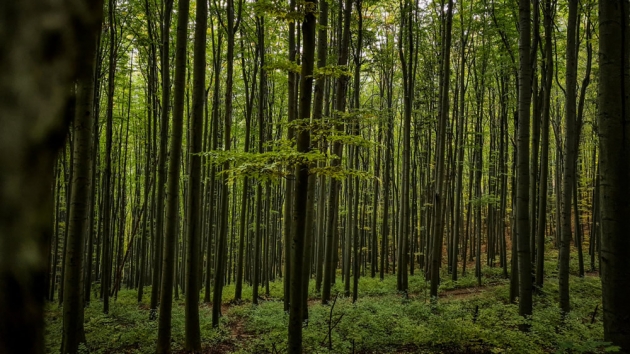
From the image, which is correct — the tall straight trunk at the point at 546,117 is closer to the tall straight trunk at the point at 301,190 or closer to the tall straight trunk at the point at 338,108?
the tall straight trunk at the point at 338,108

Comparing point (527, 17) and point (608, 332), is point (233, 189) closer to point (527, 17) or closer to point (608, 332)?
point (527, 17)

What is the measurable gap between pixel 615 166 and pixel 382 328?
6.37 m

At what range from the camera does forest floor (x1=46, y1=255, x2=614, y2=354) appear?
695 centimetres

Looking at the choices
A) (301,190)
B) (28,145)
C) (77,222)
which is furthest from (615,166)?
(77,222)

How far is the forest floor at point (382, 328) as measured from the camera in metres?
6.95

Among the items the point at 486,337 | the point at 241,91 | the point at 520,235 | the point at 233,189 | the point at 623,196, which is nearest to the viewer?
the point at 623,196

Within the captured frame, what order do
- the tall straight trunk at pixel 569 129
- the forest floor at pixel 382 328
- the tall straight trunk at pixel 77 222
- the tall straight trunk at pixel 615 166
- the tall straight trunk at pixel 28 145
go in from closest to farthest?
the tall straight trunk at pixel 28 145
the tall straight trunk at pixel 615 166
the tall straight trunk at pixel 77 222
the forest floor at pixel 382 328
the tall straight trunk at pixel 569 129

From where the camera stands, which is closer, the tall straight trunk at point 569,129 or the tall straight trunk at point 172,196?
the tall straight trunk at point 172,196

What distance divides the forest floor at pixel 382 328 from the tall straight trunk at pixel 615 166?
0.74 m

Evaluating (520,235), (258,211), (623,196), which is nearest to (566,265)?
(520,235)

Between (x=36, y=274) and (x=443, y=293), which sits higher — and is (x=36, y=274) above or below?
above

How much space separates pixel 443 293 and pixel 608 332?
1203 cm

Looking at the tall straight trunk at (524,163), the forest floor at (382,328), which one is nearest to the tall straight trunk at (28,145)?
the forest floor at (382,328)

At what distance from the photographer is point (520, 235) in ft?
24.4
